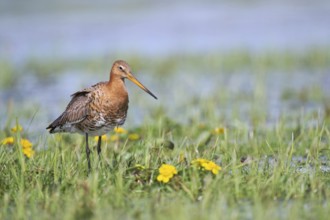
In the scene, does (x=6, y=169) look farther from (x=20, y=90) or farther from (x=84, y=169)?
(x=20, y=90)

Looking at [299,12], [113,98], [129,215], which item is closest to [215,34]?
[299,12]

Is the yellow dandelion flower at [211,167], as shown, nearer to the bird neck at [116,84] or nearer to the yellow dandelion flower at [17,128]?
the bird neck at [116,84]

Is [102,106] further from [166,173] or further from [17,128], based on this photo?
[166,173]

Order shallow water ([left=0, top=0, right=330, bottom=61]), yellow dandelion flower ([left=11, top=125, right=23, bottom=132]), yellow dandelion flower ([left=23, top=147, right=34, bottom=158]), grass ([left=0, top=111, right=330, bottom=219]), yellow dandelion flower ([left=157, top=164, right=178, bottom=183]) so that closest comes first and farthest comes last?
grass ([left=0, top=111, right=330, bottom=219])
yellow dandelion flower ([left=157, top=164, right=178, bottom=183])
yellow dandelion flower ([left=11, top=125, right=23, bottom=132])
yellow dandelion flower ([left=23, top=147, right=34, bottom=158])
shallow water ([left=0, top=0, right=330, bottom=61])

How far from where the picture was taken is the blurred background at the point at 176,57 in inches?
413

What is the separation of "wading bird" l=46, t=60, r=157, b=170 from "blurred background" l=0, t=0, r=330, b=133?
1.68m

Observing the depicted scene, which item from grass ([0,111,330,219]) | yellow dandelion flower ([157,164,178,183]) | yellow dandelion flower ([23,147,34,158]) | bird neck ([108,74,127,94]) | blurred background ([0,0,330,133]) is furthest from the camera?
blurred background ([0,0,330,133])

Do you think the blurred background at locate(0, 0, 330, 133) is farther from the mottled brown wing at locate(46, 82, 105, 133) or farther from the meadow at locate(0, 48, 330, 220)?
the mottled brown wing at locate(46, 82, 105, 133)

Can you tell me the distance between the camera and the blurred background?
10500 mm

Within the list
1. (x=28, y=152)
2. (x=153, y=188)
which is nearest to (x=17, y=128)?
(x=28, y=152)

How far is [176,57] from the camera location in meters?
15.4

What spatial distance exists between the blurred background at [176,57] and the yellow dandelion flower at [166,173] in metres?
2.45

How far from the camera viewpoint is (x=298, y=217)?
4.75m

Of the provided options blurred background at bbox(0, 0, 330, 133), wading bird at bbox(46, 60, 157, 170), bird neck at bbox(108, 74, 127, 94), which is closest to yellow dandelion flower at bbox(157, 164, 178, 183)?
wading bird at bbox(46, 60, 157, 170)
